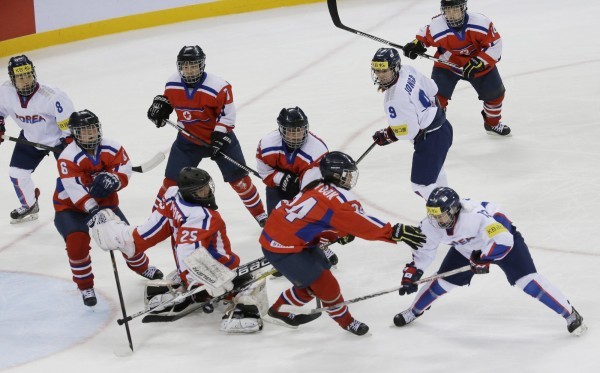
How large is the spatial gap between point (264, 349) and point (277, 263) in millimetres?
393

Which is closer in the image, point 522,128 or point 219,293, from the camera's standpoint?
point 219,293

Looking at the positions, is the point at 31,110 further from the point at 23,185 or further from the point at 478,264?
the point at 478,264

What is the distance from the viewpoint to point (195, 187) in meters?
4.77

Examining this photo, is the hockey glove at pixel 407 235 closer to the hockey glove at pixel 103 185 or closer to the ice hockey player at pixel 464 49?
the hockey glove at pixel 103 185

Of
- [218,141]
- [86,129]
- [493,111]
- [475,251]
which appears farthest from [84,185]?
[493,111]

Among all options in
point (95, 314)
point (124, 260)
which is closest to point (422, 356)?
point (95, 314)

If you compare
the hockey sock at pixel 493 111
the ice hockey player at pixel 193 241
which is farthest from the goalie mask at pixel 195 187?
the hockey sock at pixel 493 111

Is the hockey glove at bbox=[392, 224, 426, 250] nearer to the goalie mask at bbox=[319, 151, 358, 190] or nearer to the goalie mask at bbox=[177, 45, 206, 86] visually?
the goalie mask at bbox=[319, 151, 358, 190]

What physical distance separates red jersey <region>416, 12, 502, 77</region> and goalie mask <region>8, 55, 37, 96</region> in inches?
101

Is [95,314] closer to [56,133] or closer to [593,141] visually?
[56,133]

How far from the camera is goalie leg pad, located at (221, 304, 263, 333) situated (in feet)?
15.9

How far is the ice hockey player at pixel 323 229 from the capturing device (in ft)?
14.5

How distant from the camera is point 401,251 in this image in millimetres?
5707

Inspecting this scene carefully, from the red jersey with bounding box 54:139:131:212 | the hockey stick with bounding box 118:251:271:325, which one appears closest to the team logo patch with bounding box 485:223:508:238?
the hockey stick with bounding box 118:251:271:325
